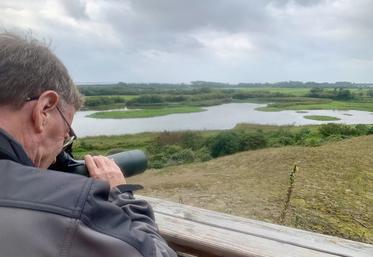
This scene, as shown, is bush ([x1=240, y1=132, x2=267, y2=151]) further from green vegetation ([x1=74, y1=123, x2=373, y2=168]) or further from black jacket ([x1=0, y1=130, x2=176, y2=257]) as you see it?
black jacket ([x1=0, y1=130, x2=176, y2=257])

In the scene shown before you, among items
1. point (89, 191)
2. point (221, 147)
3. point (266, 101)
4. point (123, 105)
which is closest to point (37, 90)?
point (89, 191)

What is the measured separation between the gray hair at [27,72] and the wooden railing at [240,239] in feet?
1.86

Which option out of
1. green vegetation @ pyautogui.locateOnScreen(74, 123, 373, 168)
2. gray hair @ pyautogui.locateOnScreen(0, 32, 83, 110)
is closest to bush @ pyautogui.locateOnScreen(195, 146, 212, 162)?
green vegetation @ pyautogui.locateOnScreen(74, 123, 373, 168)

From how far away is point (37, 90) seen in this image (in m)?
0.87

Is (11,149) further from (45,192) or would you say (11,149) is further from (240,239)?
(240,239)

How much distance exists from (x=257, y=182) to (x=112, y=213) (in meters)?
6.23

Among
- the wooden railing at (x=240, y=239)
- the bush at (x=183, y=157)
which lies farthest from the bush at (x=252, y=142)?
the wooden railing at (x=240, y=239)

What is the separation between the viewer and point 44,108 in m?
0.89

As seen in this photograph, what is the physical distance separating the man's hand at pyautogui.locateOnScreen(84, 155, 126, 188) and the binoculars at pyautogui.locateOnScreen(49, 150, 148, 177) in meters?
0.04

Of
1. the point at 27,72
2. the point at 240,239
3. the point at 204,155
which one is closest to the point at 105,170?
the point at 27,72

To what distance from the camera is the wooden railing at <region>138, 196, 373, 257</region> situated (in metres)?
1.10

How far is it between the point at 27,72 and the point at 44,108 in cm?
9

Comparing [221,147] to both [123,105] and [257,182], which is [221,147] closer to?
[257,182]

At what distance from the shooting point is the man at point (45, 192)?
0.66 meters
